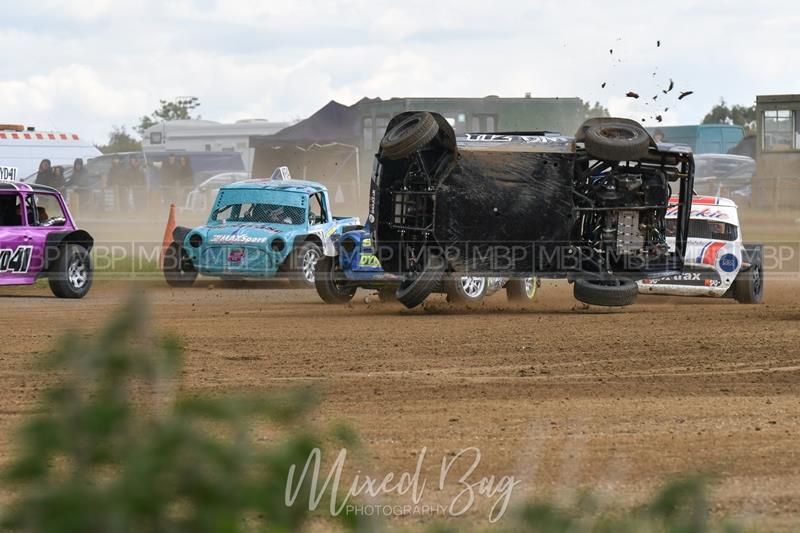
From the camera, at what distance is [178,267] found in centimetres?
1997

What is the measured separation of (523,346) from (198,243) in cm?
871

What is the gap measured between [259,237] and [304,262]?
0.78 meters

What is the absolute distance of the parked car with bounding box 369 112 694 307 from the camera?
14.1 metres

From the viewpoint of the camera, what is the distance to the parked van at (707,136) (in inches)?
1839

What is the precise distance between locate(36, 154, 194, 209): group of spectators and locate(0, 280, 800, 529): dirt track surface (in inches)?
937

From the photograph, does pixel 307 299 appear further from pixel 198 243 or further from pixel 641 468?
pixel 641 468

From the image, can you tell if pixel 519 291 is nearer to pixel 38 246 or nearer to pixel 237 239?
pixel 237 239

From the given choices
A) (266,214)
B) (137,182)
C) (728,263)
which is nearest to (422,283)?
(728,263)

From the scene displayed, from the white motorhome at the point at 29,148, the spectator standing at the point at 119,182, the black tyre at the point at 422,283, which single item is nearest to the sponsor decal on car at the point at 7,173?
the white motorhome at the point at 29,148

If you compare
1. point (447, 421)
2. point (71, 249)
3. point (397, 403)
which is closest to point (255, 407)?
point (447, 421)

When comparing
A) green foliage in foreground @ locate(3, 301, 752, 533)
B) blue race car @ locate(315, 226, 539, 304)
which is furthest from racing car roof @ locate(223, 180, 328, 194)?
green foliage in foreground @ locate(3, 301, 752, 533)

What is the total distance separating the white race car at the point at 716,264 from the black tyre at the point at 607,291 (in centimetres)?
274

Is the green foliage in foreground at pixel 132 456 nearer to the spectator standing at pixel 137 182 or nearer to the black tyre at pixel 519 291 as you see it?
the black tyre at pixel 519 291

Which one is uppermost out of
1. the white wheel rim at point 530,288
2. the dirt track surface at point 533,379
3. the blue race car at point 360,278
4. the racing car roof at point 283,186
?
the racing car roof at point 283,186
